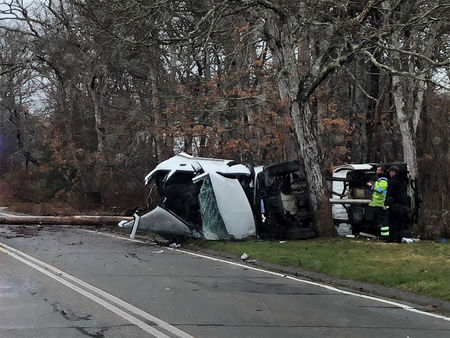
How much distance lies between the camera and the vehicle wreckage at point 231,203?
43.3ft

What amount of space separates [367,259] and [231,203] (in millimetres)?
4213

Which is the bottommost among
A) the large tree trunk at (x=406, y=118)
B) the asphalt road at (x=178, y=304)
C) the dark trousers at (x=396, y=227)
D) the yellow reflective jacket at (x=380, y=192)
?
the asphalt road at (x=178, y=304)

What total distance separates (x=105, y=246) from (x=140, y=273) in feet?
13.0

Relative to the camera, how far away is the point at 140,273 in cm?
914

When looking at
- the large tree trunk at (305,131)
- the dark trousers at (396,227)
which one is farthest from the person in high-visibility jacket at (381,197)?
the large tree trunk at (305,131)

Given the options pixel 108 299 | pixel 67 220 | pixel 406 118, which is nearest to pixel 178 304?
pixel 108 299

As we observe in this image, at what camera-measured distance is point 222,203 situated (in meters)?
13.1

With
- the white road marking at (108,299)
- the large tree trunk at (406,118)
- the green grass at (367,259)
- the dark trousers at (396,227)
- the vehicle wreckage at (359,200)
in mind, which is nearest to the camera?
the white road marking at (108,299)

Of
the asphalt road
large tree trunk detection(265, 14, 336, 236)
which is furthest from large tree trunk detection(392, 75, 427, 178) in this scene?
the asphalt road

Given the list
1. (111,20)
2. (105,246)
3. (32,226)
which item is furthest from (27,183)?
(105,246)

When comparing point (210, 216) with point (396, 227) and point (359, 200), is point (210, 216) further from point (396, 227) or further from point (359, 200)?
point (396, 227)

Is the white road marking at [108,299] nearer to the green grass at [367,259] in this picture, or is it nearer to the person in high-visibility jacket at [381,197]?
the green grass at [367,259]

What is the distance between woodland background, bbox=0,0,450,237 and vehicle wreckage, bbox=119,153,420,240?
87 cm

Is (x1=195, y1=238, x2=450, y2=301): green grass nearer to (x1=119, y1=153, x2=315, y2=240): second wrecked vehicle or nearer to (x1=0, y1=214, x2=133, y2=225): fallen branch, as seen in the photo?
(x1=119, y1=153, x2=315, y2=240): second wrecked vehicle
